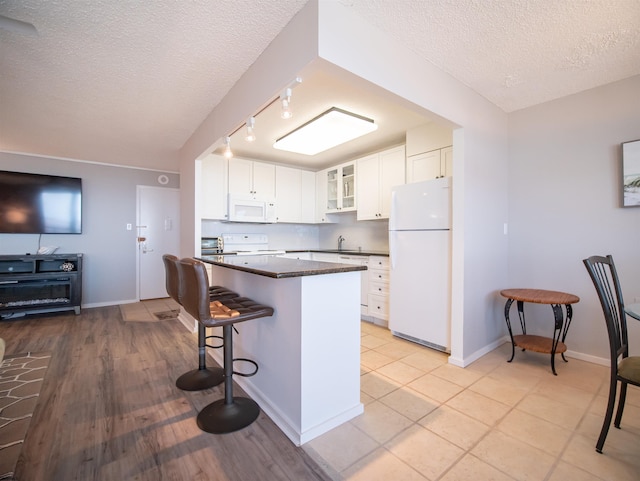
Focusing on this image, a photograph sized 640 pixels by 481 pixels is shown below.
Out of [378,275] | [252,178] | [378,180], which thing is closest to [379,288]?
[378,275]

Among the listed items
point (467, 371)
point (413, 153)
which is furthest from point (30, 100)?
point (467, 371)

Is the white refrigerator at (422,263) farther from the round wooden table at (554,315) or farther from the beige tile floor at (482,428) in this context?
the round wooden table at (554,315)

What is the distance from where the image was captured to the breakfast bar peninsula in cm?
159

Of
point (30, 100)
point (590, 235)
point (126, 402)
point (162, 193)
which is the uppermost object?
point (30, 100)

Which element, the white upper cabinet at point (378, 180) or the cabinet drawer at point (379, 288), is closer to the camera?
the cabinet drawer at point (379, 288)

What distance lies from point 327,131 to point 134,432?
2851 millimetres

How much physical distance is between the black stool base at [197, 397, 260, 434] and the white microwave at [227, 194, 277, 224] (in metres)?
2.74

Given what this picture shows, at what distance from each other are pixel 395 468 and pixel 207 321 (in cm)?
118

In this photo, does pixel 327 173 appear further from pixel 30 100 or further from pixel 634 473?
pixel 634 473

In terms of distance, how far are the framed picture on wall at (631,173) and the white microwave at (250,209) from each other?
12.7ft

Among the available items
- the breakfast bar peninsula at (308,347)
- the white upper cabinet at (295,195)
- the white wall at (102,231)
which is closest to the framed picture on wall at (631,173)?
the breakfast bar peninsula at (308,347)

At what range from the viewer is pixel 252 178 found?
14.4ft

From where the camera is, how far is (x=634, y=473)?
134 cm

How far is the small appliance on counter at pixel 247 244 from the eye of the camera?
14.5ft
